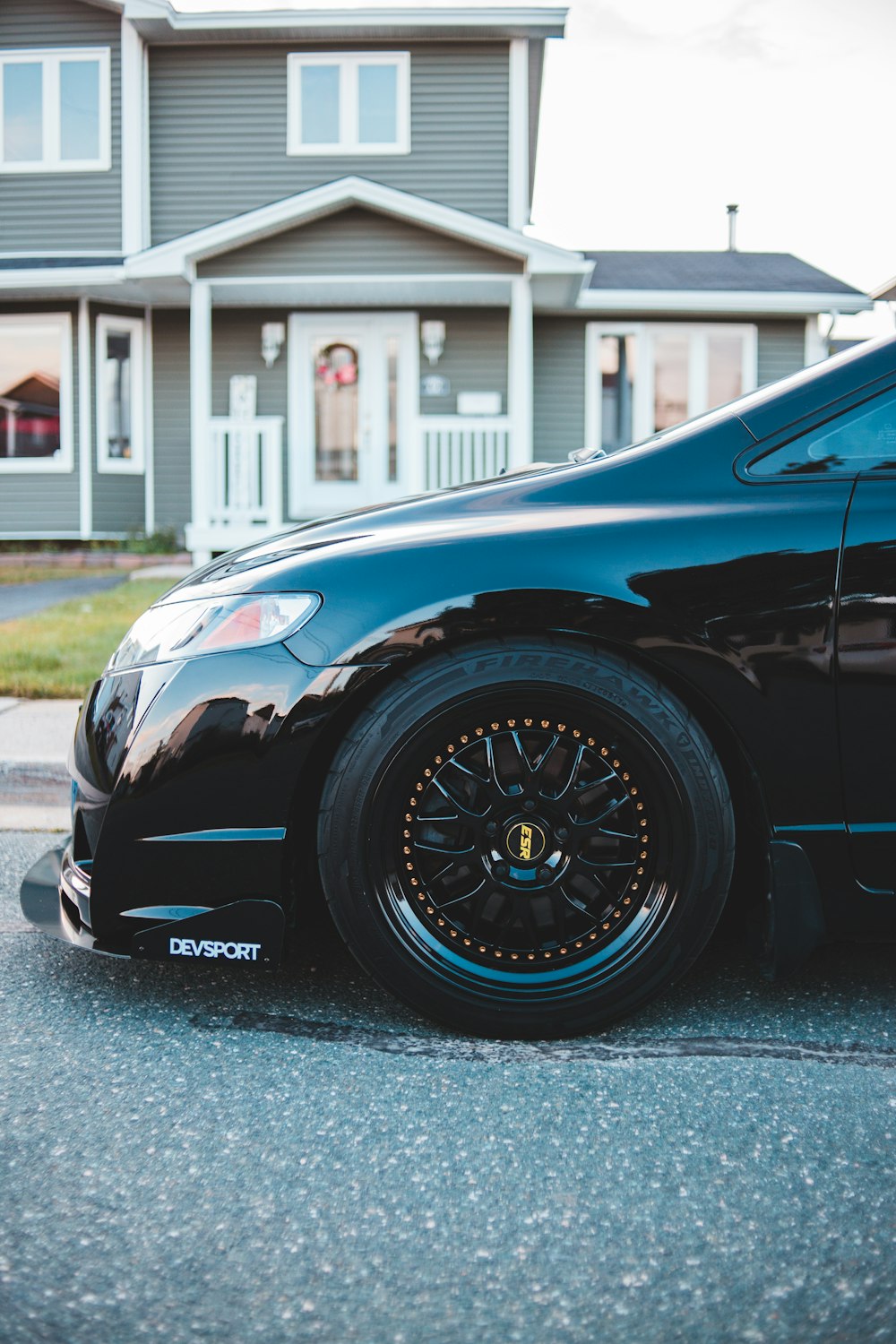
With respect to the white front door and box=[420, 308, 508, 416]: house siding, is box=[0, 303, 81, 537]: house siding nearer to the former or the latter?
the white front door

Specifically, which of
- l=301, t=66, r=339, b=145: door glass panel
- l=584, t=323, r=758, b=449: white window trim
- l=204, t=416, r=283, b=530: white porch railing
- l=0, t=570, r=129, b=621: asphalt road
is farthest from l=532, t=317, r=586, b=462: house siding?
l=0, t=570, r=129, b=621: asphalt road

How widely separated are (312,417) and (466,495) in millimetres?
12812

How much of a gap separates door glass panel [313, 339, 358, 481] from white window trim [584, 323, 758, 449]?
3125 millimetres

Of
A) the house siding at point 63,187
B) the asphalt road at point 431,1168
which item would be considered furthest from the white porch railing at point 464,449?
the asphalt road at point 431,1168

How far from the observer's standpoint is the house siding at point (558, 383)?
1534 cm

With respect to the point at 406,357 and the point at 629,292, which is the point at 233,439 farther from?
the point at 629,292

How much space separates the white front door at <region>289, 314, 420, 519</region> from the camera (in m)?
14.6

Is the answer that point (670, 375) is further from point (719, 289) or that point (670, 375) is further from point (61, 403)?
point (61, 403)

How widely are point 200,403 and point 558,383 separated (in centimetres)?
500

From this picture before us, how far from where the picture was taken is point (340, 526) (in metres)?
2.59

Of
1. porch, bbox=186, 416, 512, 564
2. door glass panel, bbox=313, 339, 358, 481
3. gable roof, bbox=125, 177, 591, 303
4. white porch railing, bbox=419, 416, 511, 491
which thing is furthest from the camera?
door glass panel, bbox=313, 339, 358, 481

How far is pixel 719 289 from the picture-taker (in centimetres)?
1491

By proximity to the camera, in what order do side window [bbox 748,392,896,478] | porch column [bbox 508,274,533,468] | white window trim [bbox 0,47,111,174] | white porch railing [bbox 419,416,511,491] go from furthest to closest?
white window trim [bbox 0,47,111,174] < porch column [bbox 508,274,533,468] < white porch railing [bbox 419,416,511,491] < side window [bbox 748,392,896,478]

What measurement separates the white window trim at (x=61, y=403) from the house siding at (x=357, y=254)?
260 centimetres
